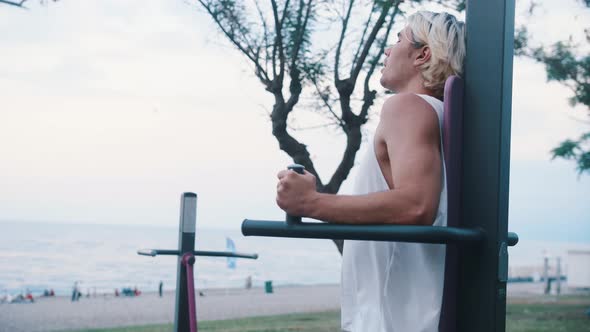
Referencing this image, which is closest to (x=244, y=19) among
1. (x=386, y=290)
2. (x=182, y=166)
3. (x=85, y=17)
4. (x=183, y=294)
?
(x=183, y=294)

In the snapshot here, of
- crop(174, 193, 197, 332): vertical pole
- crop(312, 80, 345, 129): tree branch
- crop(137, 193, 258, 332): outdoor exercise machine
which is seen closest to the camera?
crop(137, 193, 258, 332): outdoor exercise machine

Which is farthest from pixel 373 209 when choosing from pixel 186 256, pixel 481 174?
pixel 186 256

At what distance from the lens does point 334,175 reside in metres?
4.38

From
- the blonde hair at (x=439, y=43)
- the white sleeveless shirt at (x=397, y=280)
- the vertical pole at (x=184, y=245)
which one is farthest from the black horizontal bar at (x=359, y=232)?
the vertical pole at (x=184, y=245)

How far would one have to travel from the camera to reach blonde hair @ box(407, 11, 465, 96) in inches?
47.5

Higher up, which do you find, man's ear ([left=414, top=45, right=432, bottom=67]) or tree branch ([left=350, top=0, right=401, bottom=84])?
tree branch ([left=350, top=0, right=401, bottom=84])

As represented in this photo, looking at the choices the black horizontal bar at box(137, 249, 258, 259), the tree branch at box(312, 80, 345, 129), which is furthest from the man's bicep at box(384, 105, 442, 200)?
the tree branch at box(312, 80, 345, 129)

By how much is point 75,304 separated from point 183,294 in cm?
1381

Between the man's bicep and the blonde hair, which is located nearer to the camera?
the man's bicep

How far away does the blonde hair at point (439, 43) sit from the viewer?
1.21 m

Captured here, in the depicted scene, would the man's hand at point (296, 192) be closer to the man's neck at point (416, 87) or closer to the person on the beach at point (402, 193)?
the person on the beach at point (402, 193)

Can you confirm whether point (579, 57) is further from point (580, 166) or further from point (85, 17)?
point (85, 17)

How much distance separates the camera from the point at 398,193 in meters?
1.05

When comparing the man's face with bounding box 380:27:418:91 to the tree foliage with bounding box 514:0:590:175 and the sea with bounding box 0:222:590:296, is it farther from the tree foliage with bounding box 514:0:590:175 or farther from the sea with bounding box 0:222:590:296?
the sea with bounding box 0:222:590:296
